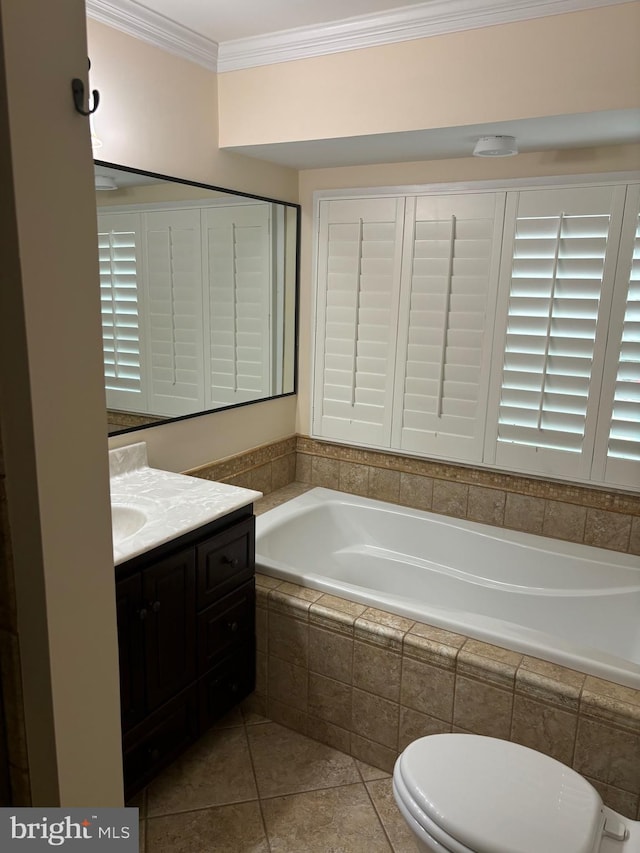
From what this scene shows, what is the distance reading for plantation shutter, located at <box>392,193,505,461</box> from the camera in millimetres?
2707

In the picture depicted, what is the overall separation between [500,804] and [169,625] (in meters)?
1.01

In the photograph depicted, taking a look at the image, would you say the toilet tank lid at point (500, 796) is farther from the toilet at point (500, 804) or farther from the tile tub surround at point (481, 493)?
the tile tub surround at point (481, 493)

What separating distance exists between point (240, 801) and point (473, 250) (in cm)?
227

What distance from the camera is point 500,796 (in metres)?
1.41

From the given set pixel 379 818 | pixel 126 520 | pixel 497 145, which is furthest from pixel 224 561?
pixel 497 145

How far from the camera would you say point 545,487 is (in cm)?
274

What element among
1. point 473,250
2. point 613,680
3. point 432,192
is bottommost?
point 613,680

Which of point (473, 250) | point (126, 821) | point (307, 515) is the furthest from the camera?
point (307, 515)

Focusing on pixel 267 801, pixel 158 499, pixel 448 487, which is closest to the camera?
pixel 267 801

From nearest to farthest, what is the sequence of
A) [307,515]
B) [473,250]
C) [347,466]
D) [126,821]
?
[126,821]
[473,250]
[307,515]
[347,466]

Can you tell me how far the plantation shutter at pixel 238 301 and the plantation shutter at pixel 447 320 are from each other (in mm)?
653

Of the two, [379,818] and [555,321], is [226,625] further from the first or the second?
[555,321]

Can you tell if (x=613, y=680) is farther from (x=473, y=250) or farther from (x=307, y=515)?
(x=473, y=250)

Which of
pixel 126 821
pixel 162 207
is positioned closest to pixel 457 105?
pixel 162 207
